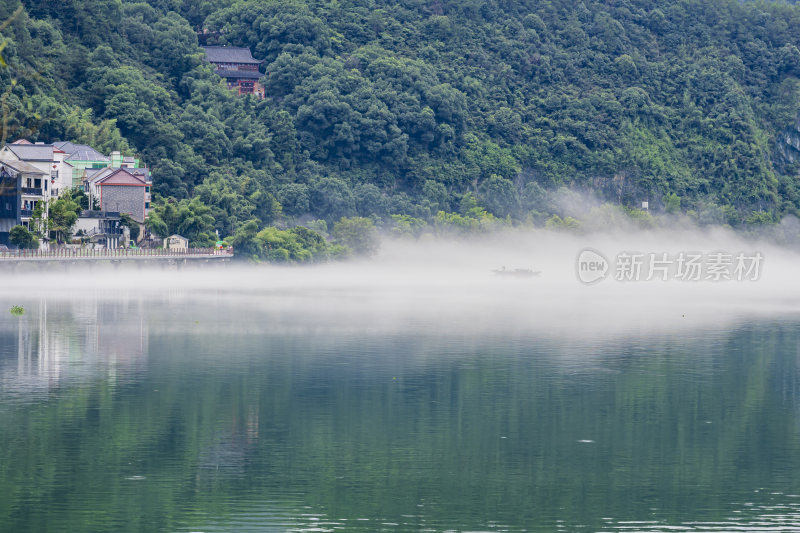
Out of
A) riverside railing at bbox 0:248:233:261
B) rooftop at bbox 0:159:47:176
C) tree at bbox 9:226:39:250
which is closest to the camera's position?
riverside railing at bbox 0:248:233:261

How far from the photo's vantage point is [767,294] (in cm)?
9838

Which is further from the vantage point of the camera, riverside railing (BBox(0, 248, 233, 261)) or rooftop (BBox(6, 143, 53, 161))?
rooftop (BBox(6, 143, 53, 161))

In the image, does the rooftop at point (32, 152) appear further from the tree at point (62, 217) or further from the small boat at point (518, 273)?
the small boat at point (518, 273)

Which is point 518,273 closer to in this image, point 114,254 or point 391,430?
point 114,254

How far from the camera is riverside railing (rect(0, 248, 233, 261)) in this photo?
87562 mm

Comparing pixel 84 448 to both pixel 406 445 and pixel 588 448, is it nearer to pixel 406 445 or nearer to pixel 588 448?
pixel 406 445

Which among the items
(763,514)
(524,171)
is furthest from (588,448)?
(524,171)

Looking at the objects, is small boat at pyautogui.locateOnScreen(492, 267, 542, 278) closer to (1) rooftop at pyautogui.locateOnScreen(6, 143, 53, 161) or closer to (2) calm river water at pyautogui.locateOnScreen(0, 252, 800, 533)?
(1) rooftop at pyautogui.locateOnScreen(6, 143, 53, 161)

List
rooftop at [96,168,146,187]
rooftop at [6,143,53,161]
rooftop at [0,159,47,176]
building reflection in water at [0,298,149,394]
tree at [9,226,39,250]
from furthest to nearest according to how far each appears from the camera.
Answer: rooftop at [96,168,146,187]
rooftop at [6,143,53,161]
rooftop at [0,159,47,176]
tree at [9,226,39,250]
building reflection in water at [0,298,149,394]

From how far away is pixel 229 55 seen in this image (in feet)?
518

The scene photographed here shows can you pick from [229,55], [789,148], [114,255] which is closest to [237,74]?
[229,55]

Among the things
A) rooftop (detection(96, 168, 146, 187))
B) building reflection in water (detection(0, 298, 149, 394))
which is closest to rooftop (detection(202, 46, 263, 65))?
rooftop (detection(96, 168, 146, 187))

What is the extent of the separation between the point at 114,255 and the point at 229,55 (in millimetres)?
67737

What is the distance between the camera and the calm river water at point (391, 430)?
25.0 meters
